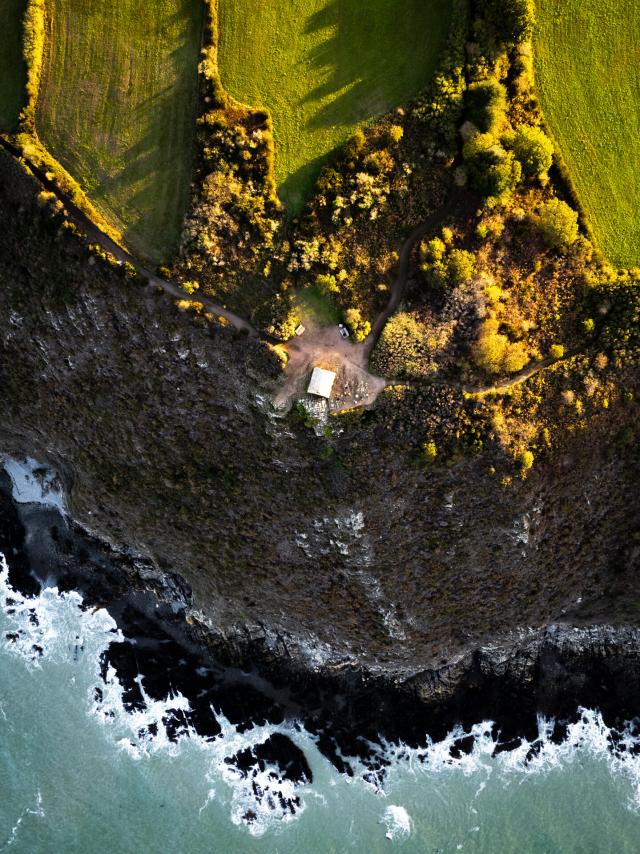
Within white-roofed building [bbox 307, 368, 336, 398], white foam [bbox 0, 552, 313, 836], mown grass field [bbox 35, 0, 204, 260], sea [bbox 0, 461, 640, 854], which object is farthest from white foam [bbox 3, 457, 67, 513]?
white-roofed building [bbox 307, 368, 336, 398]

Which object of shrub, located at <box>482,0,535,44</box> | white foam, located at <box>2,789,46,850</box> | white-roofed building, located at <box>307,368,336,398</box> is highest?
shrub, located at <box>482,0,535,44</box>

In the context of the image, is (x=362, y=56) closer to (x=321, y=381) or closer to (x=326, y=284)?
(x=326, y=284)


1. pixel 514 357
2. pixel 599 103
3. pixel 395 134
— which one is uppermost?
pixel 599 103

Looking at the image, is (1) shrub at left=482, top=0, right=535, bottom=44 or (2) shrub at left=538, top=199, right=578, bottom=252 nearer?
(1) shrub at left=482, top=0, right=535, bottom=44

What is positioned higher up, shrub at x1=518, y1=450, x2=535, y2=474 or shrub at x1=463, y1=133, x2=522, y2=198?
shrub at x1=463, y1=133, x2=522, y2=198

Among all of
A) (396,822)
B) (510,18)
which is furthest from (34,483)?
(510,18)

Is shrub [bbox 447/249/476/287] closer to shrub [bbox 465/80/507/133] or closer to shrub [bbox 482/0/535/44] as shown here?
shrub [bbox 465/80/507/133]

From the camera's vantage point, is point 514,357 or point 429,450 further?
point 429,450

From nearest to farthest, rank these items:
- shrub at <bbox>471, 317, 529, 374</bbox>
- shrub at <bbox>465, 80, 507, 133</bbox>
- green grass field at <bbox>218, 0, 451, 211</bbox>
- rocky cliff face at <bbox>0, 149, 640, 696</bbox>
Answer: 1. shrub at <bbox>465, 80, 507, 133</bbox>
2. green grass field at <bbox>218, 0, 451, 211</bbox>
3. shrub at <bbox>471, 317, 529, 374</bbox>
4. rocky cliff face at <bbox>0, 149, 640, 696</bbox>

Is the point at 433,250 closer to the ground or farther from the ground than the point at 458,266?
farther from the ground
